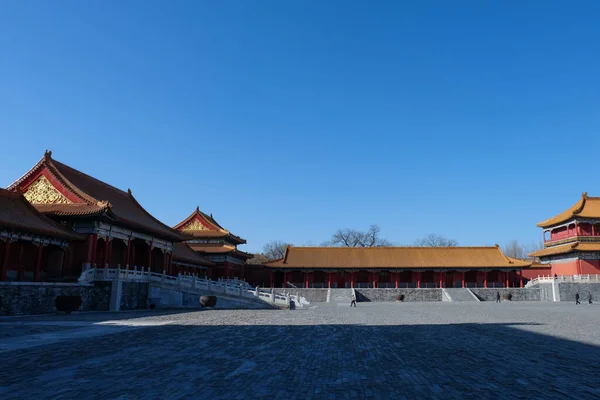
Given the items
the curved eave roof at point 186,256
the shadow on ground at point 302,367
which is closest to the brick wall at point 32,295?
the shadow on ground at point 302,367

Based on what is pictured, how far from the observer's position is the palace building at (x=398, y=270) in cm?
4897

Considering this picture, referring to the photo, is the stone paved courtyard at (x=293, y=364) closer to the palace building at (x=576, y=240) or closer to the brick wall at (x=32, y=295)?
the brick wall at (x=32, y=295)

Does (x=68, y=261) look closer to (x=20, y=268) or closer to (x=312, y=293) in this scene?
(x=20, y=268)

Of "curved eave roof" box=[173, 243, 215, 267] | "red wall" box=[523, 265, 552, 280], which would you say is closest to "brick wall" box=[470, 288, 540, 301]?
"red wall" box=[523, 265, 552, 280]

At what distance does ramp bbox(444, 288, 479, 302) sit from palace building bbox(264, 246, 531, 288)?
335 centimetres

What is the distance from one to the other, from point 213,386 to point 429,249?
50384mm

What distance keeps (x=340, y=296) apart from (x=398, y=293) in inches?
248

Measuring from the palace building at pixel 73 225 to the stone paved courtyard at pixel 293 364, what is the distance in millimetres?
8742

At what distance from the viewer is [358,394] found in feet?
18.9

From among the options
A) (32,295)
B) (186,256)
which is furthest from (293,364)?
(186,256)

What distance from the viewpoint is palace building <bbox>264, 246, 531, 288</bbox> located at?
49.0m

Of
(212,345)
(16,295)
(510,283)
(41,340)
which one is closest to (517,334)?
(212,345)

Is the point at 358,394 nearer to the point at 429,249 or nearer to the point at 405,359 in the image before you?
the point at 405,359

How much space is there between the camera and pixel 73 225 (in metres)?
24.0
